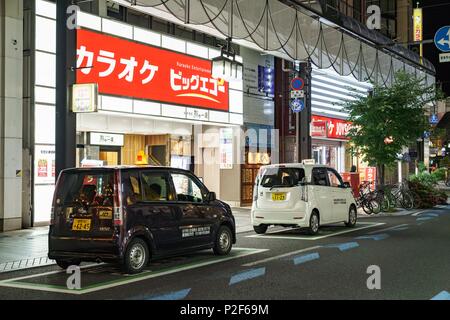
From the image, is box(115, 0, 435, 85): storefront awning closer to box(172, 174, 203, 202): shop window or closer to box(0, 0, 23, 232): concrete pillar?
box(0, 0, 23, 232): concrete pillar

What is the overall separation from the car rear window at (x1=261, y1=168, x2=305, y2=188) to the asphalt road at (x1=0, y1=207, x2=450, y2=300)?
157 centimetres

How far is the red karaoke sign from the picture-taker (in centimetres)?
1577

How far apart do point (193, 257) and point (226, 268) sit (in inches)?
56.7

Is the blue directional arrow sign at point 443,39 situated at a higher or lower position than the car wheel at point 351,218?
higher

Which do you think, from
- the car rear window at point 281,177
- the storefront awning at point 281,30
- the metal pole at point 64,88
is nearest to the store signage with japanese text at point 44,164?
the metal pole at point 64,88

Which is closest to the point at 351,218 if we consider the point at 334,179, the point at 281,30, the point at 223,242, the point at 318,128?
the point at 334,179

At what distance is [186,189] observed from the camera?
1032 cm

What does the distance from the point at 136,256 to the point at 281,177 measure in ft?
19.4

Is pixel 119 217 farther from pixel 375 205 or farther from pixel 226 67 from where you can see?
pixel 375 205

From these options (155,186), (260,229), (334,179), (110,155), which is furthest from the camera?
(110,155)

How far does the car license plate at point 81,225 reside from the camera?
881cm

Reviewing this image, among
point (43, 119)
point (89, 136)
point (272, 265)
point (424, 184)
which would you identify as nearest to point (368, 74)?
point (424, 184)

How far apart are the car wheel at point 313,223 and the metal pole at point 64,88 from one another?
612 centimetres

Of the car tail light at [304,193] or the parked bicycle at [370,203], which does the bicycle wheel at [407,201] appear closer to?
the parked bicycle at [370,203]
